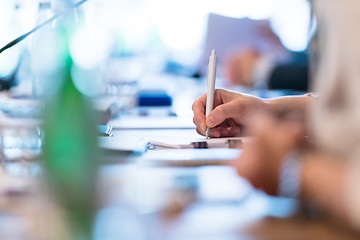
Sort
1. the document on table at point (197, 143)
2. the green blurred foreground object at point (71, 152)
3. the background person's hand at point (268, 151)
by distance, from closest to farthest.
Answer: the green blurred foreground object at point (71, 152)
the background person's hand at point (268, 151)
the document on table at point (197, 143)

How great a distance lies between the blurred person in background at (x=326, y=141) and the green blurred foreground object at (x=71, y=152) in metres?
0.18

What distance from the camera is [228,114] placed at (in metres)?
0.87

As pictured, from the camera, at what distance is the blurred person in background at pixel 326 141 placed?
0.43 metres

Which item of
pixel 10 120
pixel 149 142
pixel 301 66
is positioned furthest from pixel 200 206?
pixel 301 66

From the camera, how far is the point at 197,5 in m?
5.84

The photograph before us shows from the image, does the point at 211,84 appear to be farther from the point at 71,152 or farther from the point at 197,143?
the point at 71,152

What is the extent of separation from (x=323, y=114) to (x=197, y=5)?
554cm

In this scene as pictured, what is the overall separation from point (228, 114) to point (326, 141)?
1.20ft

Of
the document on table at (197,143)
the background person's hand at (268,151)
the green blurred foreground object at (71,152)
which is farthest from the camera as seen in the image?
the document on table at (197,143)

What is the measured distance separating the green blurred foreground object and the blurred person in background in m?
0.18

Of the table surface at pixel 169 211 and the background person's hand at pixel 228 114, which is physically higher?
the background person's hand at pixel 228 114

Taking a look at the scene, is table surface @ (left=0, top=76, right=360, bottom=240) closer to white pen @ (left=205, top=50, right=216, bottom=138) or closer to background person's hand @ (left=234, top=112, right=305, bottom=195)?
background person's hand @ (left=234, top=112, right=305, bottom=195)

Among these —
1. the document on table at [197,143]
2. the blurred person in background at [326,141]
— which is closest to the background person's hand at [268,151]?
the blurred person in background at [326,141]

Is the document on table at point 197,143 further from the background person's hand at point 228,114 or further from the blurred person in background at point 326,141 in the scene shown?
the blurred person in background at point 326,141
